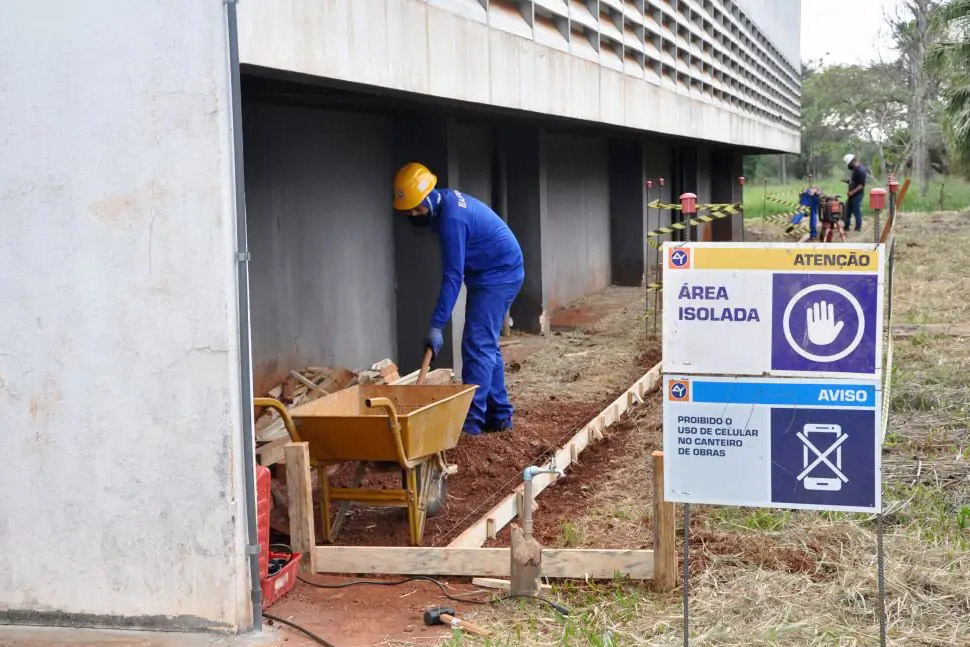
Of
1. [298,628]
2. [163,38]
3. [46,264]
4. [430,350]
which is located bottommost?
[298,628]

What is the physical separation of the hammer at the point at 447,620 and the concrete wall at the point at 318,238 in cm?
429

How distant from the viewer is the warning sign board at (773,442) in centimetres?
461

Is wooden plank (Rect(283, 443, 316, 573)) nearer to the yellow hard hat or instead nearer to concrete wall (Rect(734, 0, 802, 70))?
the yellow hard hat

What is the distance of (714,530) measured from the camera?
6.53 meters

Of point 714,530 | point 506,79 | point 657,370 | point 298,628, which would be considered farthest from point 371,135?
point 298,628

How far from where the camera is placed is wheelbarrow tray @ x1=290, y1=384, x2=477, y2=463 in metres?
6.28

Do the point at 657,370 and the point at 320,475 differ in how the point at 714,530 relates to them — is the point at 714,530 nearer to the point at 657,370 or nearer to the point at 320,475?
the point at 320,475

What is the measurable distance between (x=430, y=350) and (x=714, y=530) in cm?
245

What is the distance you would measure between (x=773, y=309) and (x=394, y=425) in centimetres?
224

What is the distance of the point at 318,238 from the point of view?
10438 mm

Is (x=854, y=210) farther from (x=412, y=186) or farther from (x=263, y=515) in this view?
(x=263, y=515)

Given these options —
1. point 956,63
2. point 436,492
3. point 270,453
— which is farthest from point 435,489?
point 956,63

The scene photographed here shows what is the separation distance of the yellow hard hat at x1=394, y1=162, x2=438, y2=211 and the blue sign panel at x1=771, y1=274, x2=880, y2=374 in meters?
4.20

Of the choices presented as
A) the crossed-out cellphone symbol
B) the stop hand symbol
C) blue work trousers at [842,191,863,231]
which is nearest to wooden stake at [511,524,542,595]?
the crossed-out cellphone symbol
